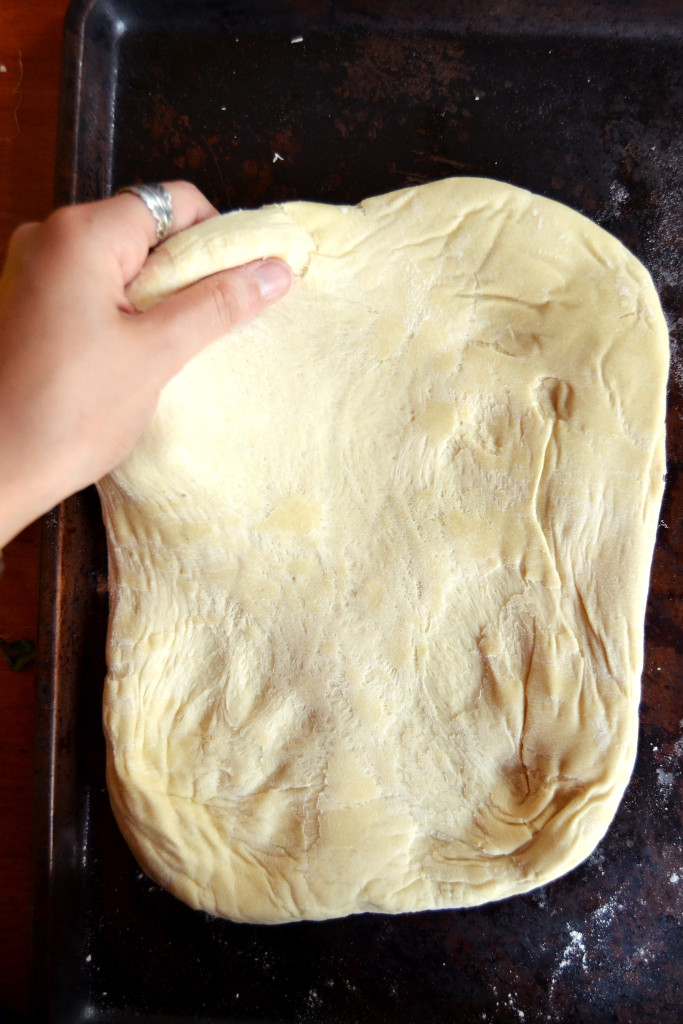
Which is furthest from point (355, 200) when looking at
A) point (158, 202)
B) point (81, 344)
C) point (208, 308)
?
point (81, 344)

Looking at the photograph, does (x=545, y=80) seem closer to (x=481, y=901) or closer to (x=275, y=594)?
(x=275, y=594)

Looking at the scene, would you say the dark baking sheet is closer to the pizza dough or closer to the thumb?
the pizza dough

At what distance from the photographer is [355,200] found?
1.71 meters

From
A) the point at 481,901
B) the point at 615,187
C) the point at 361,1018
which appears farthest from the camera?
the point at 615,187

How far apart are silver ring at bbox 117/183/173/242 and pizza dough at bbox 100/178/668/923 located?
12cm

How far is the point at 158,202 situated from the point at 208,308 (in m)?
0.29

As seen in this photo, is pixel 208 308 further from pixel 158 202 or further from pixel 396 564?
pixel 396 564

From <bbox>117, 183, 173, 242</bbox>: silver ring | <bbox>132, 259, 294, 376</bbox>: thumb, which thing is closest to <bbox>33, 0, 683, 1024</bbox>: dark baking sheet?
<bbox>117, 183, 173, 242</bbox>: silver ring

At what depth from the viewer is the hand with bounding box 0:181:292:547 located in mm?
1061

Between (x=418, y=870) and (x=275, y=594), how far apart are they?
2.10 feet

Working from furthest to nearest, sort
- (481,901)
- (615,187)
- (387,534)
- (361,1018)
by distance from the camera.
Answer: (615,187)
(361,1018)
(387,534)
(481,901)

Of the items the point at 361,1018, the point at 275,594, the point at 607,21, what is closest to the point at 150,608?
the point at 275,594

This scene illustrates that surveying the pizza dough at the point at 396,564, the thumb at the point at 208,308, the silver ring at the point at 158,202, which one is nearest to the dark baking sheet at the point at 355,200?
the pizza dough at the point at 396,564

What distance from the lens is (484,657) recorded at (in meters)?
1.38
